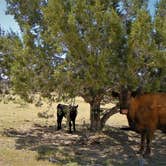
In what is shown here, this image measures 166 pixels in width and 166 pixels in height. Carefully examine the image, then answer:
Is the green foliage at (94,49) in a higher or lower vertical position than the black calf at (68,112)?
higher

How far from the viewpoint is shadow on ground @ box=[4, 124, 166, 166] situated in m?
12.7

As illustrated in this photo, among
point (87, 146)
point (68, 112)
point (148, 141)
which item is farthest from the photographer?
point (68, 112)

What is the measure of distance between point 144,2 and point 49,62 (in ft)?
10.8

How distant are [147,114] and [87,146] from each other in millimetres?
2424

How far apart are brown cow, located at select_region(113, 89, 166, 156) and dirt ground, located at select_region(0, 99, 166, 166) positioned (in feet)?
2.28

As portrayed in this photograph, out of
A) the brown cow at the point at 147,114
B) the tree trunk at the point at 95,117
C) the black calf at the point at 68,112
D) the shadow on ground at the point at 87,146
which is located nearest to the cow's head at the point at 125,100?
the brown cow at the point at 147,114

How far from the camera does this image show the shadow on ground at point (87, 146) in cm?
1270

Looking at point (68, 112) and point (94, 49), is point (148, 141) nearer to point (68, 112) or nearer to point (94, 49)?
point (94, 49)

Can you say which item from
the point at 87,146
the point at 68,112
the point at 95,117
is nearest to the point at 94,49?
the point at 87,146

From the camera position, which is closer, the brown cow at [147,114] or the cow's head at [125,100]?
the cow's head at [125,100]

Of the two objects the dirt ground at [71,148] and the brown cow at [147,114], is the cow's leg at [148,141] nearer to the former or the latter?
the brown cow at [147,114]

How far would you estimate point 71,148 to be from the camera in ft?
47.4

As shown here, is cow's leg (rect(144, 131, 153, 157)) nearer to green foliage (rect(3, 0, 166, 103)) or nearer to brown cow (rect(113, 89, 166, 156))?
brown cow (rect(113, 89, 166, 156))

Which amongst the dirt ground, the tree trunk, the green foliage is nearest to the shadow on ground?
the dirt ground
